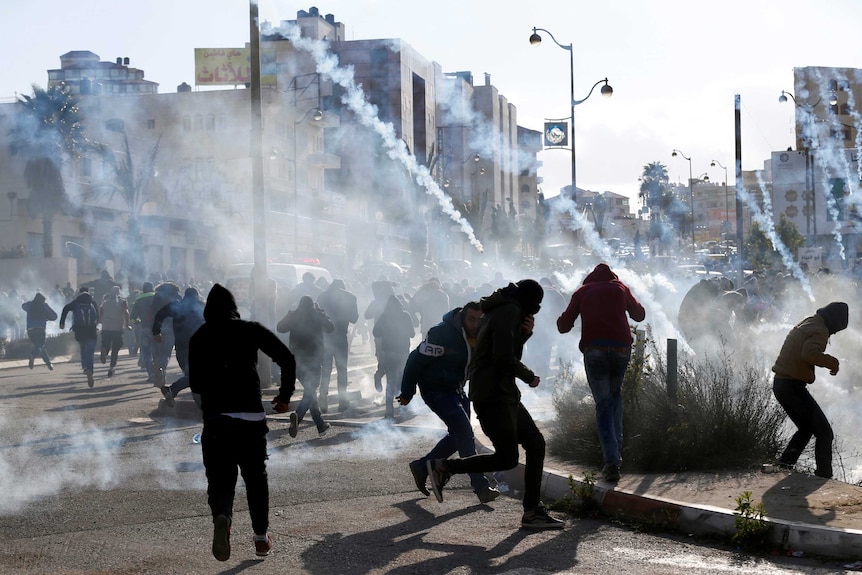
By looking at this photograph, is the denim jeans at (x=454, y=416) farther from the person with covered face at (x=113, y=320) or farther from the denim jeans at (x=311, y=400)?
the person with covered face at (x=113, y=320)

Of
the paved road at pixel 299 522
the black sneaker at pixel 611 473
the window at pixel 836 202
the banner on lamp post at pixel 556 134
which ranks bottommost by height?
the paved road at pixel 299 522

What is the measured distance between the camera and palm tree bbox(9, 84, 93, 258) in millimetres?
46250

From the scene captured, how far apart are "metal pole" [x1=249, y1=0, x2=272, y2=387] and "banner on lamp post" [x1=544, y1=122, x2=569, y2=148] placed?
20621 mm

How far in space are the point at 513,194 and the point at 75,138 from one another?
352 feet

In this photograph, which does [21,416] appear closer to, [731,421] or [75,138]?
[731,421]

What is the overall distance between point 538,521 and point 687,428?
86.4 inches

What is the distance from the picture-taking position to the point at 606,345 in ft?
28.8

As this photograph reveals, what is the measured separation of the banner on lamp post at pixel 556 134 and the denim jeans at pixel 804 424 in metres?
28.0

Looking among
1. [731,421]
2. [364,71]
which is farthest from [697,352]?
[364,71]

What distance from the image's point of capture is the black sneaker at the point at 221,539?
19.9ft

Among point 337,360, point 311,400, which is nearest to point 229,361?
point 311,400

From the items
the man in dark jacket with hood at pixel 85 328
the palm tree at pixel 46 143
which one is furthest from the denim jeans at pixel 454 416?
the palm tree at pixel 46 143

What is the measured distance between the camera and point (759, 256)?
6944 cm

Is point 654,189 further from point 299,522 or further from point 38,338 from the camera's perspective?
point 299,522
